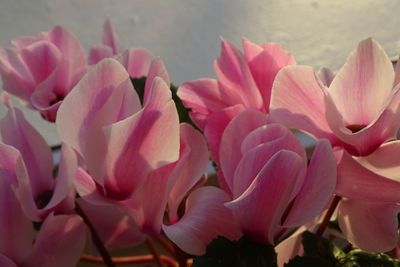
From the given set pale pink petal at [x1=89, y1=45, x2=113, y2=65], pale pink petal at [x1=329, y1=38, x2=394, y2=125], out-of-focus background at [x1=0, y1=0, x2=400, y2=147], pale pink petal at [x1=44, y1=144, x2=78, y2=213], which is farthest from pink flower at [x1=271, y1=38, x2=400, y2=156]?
out-of-focus background at [x1=0, y1=0, x2=400, y2=147]

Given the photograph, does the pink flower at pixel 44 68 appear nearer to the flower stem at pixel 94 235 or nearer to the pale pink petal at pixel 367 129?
the flower stem at pixel 94 235

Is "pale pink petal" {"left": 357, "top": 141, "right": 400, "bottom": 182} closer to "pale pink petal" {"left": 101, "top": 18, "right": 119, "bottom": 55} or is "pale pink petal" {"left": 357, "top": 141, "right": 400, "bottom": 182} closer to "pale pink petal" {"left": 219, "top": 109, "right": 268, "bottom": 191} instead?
"pale pink petal" {"left": 219, "top": 109, "right": 268, "bottom": 191}

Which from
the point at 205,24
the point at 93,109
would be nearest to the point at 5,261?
the point at 93,109

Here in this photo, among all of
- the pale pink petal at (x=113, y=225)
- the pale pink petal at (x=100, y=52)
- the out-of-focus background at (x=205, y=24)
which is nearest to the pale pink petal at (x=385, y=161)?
the pale pink petal at (x=113, y=225)

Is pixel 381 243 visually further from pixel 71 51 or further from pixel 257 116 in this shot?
pixel 71 51

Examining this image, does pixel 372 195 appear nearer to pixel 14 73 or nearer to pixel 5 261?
pixel 5 261

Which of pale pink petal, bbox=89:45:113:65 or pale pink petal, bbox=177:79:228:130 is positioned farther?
pale pink petal, bbox=89:45:113:65
